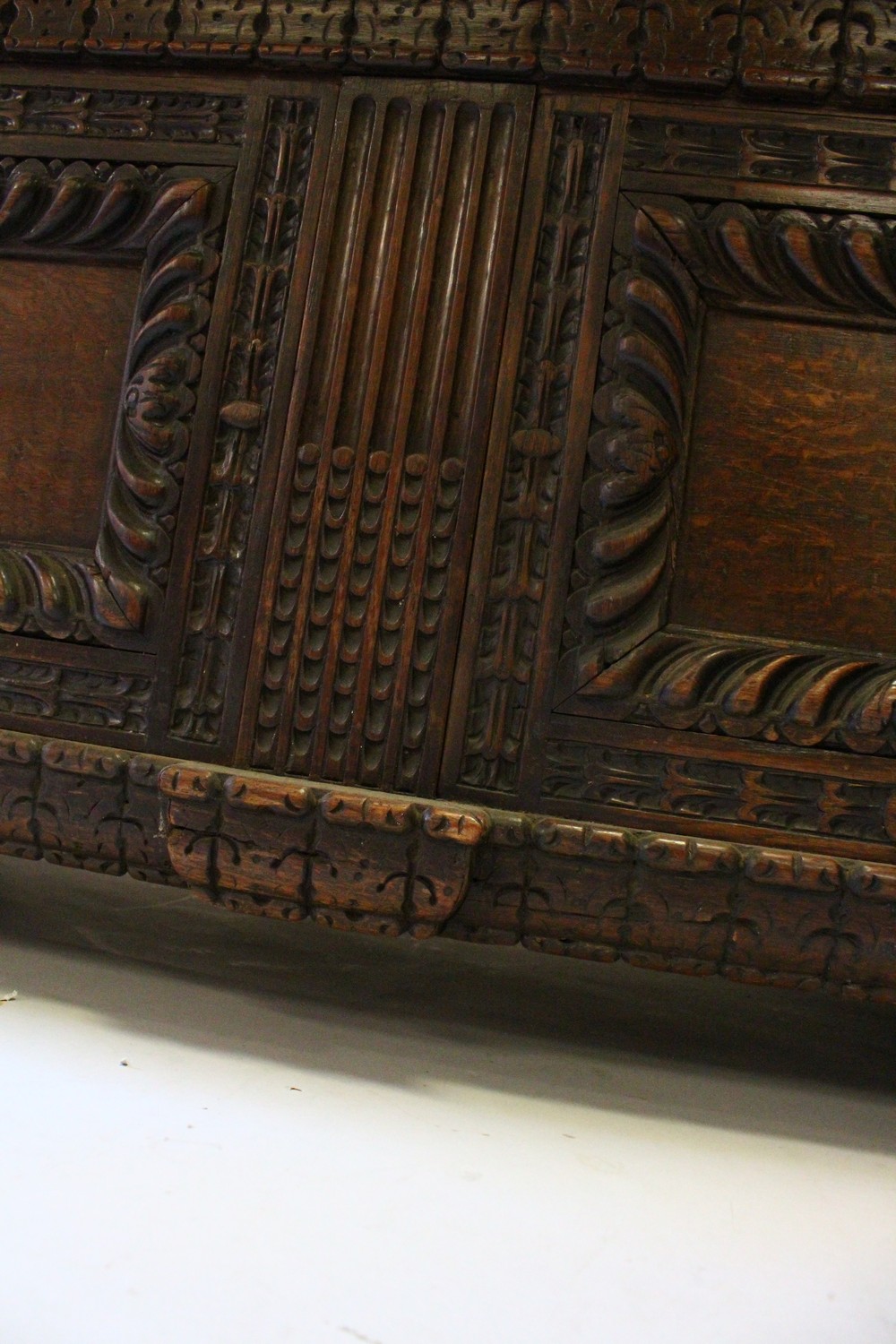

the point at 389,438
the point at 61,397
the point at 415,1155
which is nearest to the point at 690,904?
the point at 415,1155

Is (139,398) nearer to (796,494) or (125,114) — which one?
(125,114)

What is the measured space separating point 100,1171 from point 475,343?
37.5 inches

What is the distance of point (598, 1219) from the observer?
101 cm

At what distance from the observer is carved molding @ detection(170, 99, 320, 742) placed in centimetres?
141

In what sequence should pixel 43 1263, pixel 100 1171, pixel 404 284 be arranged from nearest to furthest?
pixel 43 1263 < pixel 100 1171 < pixel 404 284

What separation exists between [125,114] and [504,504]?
2.36 feet

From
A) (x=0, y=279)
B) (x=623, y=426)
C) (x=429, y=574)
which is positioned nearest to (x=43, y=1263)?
(x=429, y=574)

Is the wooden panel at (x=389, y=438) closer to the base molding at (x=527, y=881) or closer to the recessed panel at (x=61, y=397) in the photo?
the base molding at (x=527, y=881)

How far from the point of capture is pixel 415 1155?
42.8 inches

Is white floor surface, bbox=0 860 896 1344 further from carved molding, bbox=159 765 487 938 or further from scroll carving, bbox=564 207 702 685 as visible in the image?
scroll carving, bbox=564 207 702 685

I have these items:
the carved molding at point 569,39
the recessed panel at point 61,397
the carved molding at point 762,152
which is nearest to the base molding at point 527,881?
the recessed panel at point 61,397

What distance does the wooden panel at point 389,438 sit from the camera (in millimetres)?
1361

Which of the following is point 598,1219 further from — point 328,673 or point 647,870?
point 328,673

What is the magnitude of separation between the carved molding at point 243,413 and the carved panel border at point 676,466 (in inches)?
15.7
